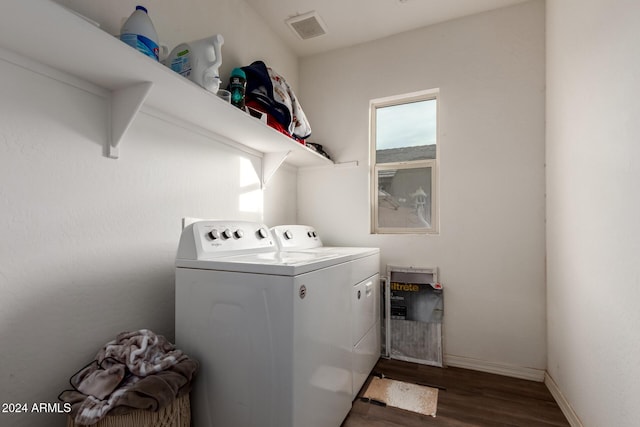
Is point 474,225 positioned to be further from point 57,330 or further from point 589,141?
point 57,330

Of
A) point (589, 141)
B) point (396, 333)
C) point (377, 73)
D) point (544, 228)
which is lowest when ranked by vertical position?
point (396, 333)

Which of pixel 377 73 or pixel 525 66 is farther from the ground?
pixel 377 73

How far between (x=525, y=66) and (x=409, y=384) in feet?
7.60

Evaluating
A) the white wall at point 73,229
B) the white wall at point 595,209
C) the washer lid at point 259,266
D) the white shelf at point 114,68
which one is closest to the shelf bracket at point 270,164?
the white shelf at point 114,68

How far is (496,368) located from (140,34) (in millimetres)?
2769

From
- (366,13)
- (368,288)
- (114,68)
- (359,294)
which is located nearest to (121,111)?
(114,68)

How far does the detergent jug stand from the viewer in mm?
1278

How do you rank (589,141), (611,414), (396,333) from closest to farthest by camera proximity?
1. (611,414)
2. (589,141)
3. (396,333)

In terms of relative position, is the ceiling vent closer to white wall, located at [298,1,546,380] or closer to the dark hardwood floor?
white wall, located at [298,1,546,380]

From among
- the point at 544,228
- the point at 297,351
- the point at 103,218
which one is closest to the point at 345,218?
the point at 544,228

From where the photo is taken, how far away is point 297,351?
110 centimetres

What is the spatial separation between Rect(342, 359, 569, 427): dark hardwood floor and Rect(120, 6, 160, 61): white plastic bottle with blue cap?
1914mm

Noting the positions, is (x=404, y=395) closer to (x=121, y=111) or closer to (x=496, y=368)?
(x=496, y=368)

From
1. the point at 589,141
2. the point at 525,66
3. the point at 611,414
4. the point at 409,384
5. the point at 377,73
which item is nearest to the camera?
the point at 611,414
